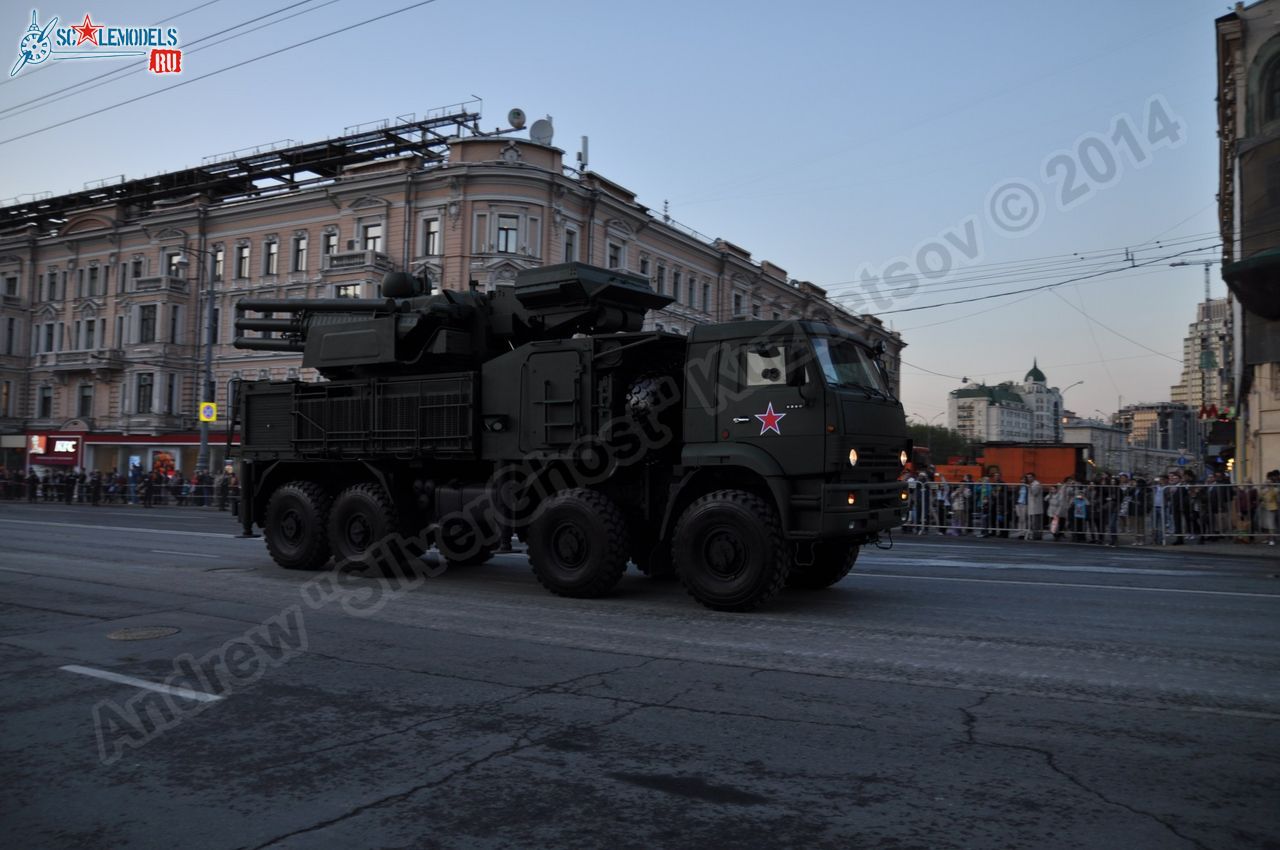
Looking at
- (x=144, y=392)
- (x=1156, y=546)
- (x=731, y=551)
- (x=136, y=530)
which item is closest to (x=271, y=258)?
(x=144, y=392)

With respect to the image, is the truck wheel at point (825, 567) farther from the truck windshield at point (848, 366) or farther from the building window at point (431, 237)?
the building window at point (431, 237)

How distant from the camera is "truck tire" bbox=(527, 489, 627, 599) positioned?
9.34 meters

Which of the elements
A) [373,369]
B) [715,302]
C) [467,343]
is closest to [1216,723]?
[467,343]

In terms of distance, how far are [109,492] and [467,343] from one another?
123 feet

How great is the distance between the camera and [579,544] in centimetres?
961

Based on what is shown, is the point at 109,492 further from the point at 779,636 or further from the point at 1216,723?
the point at 1216,723

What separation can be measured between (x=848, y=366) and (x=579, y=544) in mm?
3405

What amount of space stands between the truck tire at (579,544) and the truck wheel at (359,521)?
2.61 m

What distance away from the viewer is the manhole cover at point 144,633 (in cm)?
775

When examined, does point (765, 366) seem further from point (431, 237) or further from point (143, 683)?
point (431, 237)

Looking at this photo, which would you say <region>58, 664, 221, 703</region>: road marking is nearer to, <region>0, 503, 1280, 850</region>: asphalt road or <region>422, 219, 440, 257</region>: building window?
<region>0, 503, 1280, 850</region>: asphalt road

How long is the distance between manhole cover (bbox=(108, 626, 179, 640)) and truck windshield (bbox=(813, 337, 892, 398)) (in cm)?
647

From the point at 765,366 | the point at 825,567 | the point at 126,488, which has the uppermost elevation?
the point at 765,366

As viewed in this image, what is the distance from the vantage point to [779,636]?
7.55 meters
